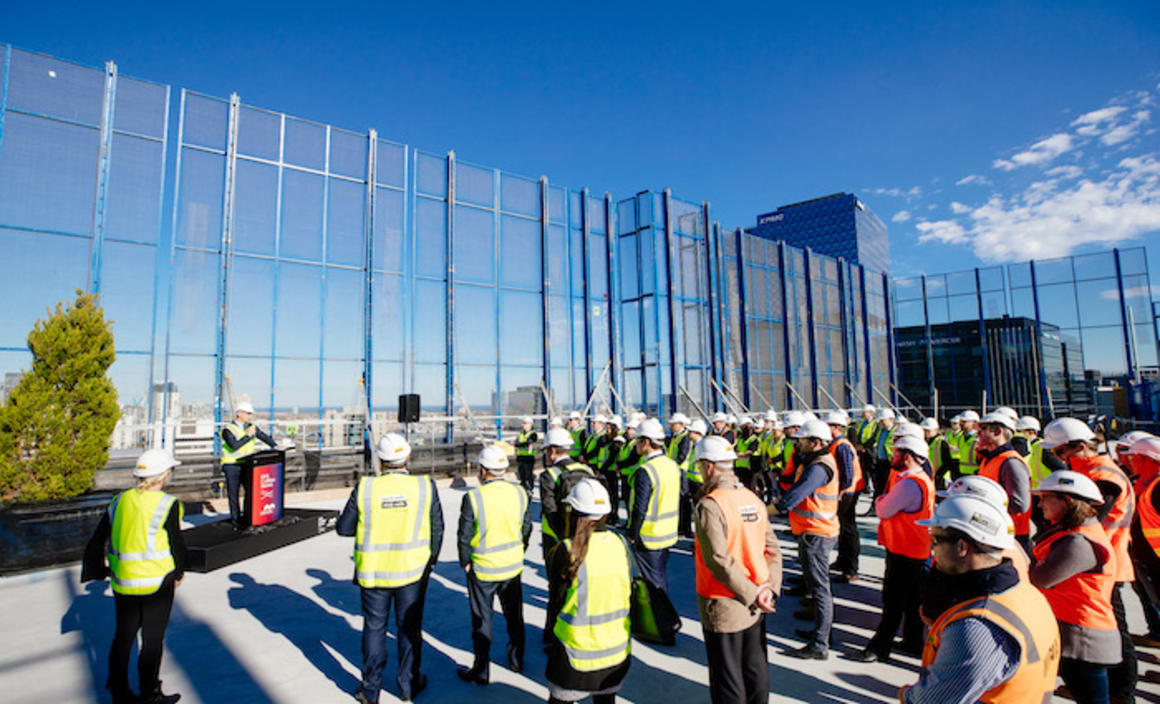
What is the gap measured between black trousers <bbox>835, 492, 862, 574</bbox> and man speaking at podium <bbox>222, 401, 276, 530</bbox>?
8.34m

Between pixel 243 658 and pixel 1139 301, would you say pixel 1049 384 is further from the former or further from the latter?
pixel 243 658

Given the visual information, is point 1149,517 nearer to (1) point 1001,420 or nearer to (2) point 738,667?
(1) point 1001,420

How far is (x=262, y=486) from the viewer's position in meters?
8.23

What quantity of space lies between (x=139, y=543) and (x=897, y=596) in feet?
18.7

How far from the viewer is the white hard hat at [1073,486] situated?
2.90m

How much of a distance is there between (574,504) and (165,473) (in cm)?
329

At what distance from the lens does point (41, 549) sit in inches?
285

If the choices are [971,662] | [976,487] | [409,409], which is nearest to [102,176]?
[409,409]

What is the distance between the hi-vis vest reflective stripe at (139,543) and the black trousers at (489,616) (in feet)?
7.08

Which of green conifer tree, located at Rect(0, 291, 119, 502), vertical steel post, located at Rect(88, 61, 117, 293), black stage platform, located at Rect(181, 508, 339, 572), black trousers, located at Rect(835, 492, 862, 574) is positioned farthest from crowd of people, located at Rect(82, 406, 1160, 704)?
vertical steel post, located at Rect(88, 61, 117, 293)

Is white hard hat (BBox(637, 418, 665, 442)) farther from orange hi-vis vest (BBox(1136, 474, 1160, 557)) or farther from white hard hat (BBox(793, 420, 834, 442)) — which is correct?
orange hi-vis vest (BBox(1136, 474, 1160, 557))

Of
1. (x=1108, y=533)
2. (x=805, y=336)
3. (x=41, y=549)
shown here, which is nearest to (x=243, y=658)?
(x=41, y=549)

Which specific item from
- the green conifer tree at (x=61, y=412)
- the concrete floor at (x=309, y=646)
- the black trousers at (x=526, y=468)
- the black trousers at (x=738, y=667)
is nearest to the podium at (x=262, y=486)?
the concrete floor at (x=309, y=646)

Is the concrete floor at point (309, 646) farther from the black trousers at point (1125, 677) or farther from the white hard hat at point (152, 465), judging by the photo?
the white hard hat at point (152, 465)
